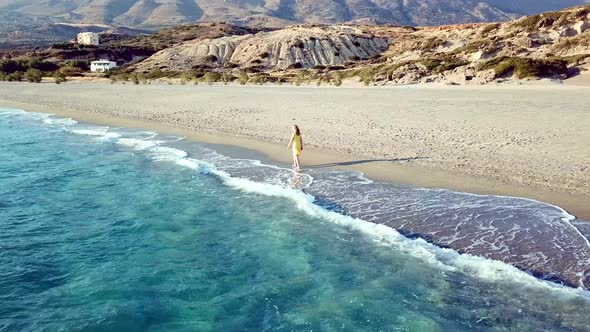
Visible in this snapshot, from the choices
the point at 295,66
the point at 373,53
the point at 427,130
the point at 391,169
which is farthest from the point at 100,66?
the point at 391,169

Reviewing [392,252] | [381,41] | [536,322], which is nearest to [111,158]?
[392,252]

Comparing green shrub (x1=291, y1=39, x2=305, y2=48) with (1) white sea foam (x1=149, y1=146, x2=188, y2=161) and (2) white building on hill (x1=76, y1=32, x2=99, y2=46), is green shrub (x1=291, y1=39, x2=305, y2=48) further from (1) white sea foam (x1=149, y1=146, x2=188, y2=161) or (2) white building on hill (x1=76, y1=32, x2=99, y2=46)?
(2) white building on hill (x1=76, y1=32, x2=99, y2=46)

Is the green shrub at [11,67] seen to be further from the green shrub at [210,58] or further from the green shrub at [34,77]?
the green shrub at [210,58]

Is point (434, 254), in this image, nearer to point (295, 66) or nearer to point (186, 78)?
point (186, 78)

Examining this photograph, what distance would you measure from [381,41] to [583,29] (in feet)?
141

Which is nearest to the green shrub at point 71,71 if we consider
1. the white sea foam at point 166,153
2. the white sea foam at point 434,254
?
the white sea foam at point 166,153

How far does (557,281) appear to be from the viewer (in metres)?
6.30

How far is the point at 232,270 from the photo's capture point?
7.12 meters

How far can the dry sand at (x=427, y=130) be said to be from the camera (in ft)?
34.9

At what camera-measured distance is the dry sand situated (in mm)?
10633

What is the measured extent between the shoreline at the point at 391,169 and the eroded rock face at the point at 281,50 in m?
51.1

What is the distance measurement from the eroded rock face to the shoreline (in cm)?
5113

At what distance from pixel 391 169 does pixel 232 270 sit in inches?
235

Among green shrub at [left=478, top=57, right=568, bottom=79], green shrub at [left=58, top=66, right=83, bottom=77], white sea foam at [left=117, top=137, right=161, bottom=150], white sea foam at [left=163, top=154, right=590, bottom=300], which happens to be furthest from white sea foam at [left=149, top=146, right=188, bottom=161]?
green shrub at [left=58, top=66, right=83, bottom=77]
